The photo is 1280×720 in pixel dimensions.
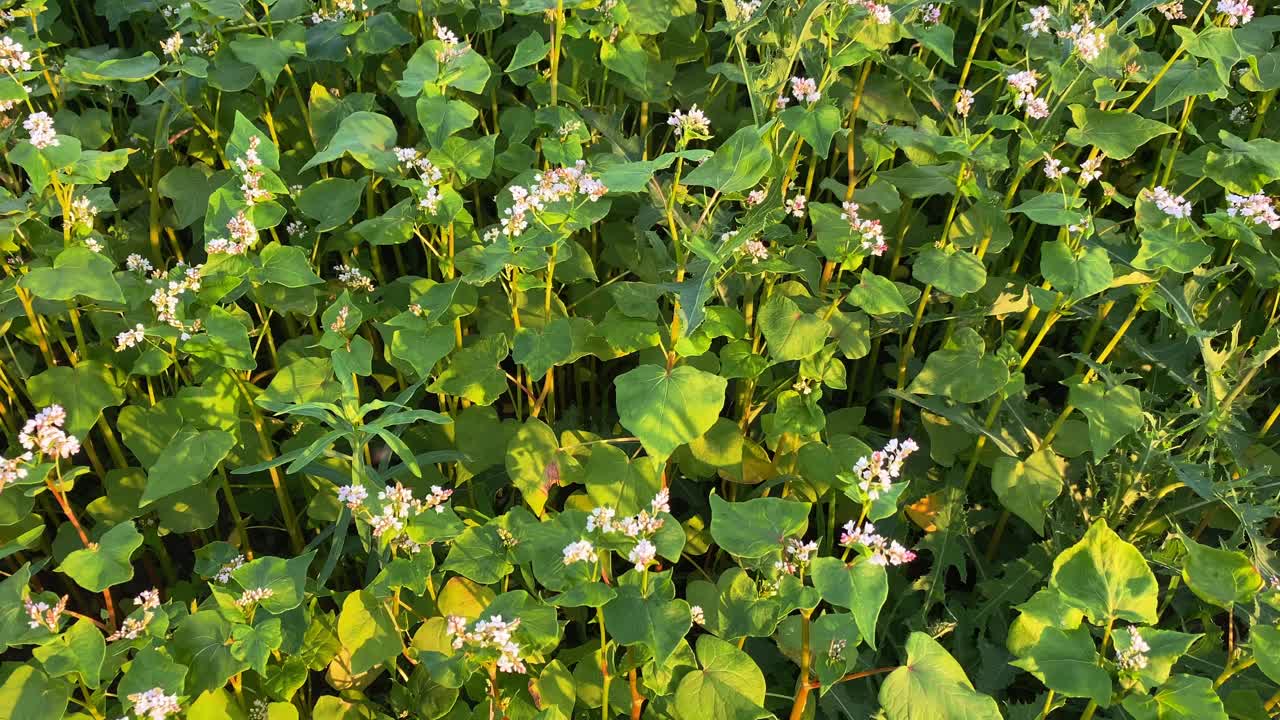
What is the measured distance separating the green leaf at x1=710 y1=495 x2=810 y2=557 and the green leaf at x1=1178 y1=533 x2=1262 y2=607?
83cm

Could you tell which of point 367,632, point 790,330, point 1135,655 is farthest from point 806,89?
point 367,632

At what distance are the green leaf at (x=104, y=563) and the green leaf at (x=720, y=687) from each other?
126cm

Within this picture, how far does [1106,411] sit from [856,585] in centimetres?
108

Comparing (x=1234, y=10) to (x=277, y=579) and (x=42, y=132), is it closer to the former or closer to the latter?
(x=277, y=579)

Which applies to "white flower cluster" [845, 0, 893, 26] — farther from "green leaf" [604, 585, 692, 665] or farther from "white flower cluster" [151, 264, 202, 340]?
"white flower cluster" [151, 264, 202, 340]

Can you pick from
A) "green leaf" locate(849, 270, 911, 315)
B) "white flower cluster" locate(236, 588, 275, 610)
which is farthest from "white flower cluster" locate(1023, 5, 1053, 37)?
"white flower cluster" locate(236, 588, 275, 610)

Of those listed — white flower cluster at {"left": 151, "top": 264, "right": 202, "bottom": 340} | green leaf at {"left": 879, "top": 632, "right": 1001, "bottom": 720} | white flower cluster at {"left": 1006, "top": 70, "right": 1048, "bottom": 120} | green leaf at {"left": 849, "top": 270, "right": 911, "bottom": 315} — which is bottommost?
green leaf at {"left": 879, "top": 632, "right": 1001, "bottom": 720}

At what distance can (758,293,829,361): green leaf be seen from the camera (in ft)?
8.14

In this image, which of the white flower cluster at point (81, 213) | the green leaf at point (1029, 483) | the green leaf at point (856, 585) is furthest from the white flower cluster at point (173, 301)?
the green leaf at point (1029, 483)

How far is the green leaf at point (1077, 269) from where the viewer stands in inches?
91.3

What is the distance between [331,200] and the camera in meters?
2.64

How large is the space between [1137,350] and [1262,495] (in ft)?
1.72

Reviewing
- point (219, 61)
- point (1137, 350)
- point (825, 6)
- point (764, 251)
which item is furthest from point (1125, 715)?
point (219, 61)

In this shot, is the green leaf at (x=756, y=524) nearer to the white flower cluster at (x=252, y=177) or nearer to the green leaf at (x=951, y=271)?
the green leaf at (x=951, y=271)
